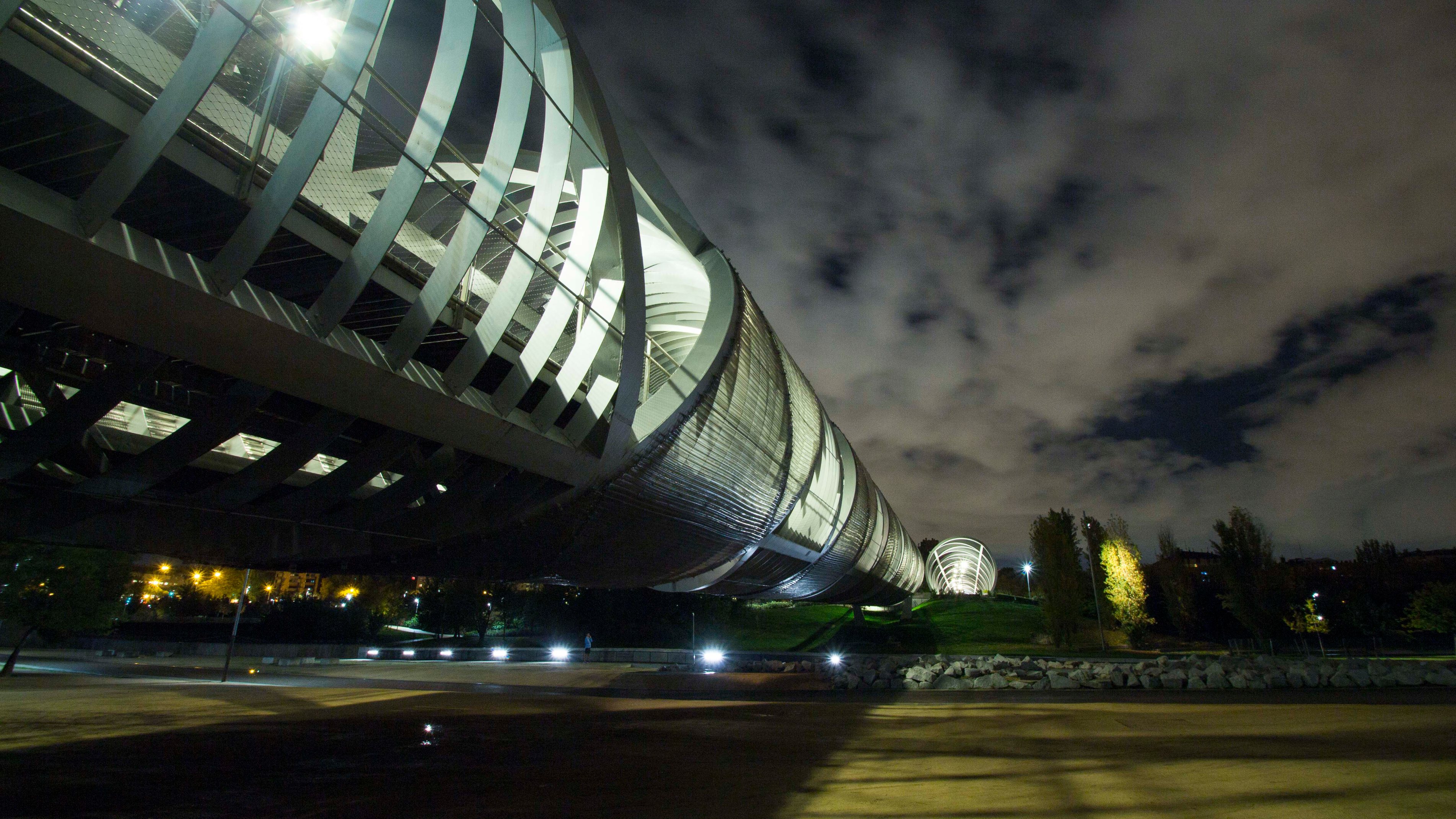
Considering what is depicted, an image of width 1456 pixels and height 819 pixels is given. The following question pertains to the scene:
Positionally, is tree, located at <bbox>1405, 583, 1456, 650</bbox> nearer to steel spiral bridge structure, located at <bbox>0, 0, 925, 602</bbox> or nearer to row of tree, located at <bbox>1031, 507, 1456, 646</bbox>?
row of tree, located at <bbox>1031, 507, 1456, 646</bbox>

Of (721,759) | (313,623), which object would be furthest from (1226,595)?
(313,623)

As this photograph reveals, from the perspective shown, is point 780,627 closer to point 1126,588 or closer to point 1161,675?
point 1126,588

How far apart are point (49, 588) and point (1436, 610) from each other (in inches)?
2127

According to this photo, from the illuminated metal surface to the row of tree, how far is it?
42.9 m

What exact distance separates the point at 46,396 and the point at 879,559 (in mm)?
35446

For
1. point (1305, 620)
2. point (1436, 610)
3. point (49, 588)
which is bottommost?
point (1305, 620)

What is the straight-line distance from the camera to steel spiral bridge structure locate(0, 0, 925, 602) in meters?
5.33

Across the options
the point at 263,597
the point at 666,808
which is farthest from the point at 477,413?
the point at 263,597

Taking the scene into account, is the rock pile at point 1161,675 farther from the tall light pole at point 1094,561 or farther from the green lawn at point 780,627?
the tall light pole at point 1094,561

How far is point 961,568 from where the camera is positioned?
10094 cm

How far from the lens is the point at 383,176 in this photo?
34.7 feet

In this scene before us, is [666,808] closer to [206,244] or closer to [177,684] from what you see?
[206,244]

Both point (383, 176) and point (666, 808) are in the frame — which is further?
point (383, 176)

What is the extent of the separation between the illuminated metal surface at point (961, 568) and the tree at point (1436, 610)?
60.2 m
